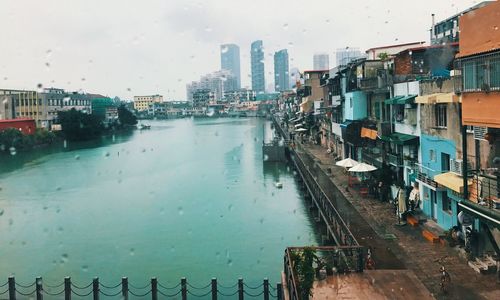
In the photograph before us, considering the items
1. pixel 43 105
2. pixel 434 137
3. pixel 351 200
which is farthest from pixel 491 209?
pixel 43 105

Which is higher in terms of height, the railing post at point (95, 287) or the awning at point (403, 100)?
the awning at point (403, 100)

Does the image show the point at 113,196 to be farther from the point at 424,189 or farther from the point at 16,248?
the point at 424,189

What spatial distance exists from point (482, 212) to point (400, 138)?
5.49 metres

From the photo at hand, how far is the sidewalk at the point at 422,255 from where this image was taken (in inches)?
240

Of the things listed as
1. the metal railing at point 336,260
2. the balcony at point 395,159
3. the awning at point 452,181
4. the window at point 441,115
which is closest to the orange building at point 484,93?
the awning at point 452,181

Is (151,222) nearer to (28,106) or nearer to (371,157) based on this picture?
(371,157)

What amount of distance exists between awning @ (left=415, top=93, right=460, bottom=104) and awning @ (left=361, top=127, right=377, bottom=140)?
3413 millimetres

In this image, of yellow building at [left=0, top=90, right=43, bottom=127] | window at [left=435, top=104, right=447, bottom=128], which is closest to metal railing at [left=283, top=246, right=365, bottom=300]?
window at [left=435, top=104, right=447, bottom=128]

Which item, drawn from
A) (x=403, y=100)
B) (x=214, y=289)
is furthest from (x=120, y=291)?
(x=403, y=100)

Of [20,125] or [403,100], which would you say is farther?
[20,125]

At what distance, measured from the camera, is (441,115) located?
30.9 ft

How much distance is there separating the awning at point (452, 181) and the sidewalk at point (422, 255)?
2.89 feet

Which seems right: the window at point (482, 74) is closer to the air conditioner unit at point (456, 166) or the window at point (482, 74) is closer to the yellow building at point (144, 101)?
the air conditioner unit at point (456, 166)

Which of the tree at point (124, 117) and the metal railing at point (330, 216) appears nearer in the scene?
the metal railing at point (330, 216)
